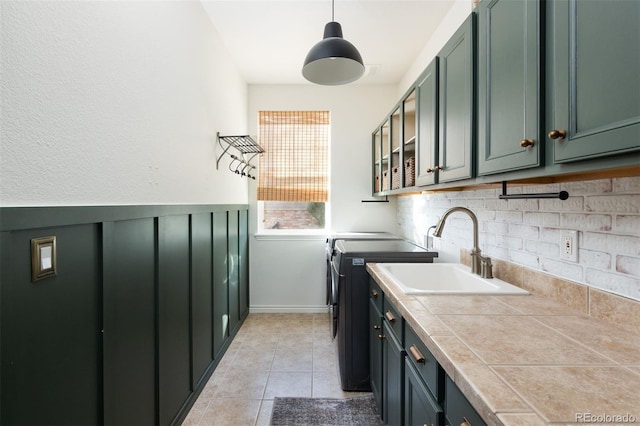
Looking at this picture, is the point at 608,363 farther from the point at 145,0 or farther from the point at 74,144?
the point at 145,0

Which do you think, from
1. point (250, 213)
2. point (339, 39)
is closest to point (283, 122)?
point (250, 213)

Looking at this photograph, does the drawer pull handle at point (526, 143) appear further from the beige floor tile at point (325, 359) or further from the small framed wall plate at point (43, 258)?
the beige floor tile at point (325, 359)

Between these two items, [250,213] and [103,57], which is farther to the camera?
[250,213]

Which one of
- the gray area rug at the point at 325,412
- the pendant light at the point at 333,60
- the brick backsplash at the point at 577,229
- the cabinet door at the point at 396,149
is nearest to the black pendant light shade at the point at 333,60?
the pendant light at the point at 333,60

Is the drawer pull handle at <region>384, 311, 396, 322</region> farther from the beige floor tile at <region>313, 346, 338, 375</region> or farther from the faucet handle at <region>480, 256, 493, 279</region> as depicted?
the beige floor tile at <region>313, 346, 338, 375</region>

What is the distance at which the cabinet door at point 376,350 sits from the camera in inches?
70.6

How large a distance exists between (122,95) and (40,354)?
0.98 metres

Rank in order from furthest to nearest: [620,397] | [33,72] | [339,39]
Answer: [339,39] → [33,72] → [620,397]

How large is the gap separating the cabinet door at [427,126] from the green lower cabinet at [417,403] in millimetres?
1015

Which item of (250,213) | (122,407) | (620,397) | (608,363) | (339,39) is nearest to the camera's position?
(620,397)

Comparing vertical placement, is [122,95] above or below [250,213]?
above

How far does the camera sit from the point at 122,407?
4.21 feet

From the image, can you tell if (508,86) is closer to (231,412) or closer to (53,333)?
(53,333)

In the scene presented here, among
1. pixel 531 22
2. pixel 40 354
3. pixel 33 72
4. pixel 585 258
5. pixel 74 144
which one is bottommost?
pixel 40 354
